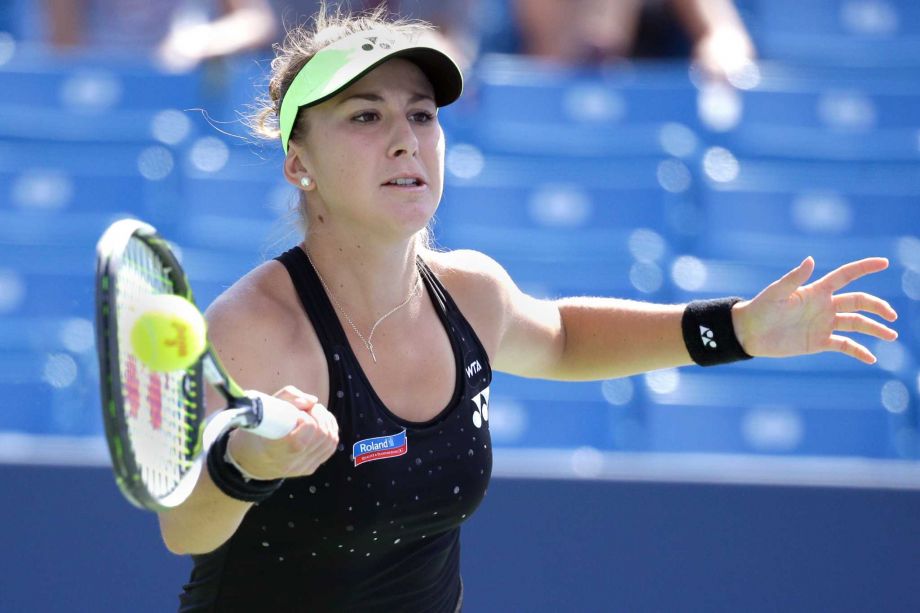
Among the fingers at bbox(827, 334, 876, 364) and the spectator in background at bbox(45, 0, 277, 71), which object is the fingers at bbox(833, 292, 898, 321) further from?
the spectator in background at bbox(45, 0, 277, 71)

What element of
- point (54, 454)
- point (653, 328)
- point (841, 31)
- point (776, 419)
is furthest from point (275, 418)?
point (841, 31)

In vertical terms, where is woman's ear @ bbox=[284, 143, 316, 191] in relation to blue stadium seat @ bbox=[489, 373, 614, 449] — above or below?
above

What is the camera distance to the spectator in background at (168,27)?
4.97 m

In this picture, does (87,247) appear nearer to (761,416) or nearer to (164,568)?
(164,568)

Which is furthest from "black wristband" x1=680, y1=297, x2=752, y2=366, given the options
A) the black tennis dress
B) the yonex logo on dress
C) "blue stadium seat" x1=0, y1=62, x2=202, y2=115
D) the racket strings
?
"blue stadium seat" x1=0, y1=62, x2=202, y2=115

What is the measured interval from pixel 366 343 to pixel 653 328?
72 cm

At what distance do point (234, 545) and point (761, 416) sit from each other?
245 centimetres

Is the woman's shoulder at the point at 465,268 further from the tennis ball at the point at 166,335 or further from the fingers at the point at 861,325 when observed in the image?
the tennis ball at the point at 166,335

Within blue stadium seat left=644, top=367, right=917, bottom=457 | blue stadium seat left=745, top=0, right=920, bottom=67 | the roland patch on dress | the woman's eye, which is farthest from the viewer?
blue stadium seat left=745, top=0, right=920, bottom=67

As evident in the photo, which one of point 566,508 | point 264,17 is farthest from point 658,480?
point 264,17

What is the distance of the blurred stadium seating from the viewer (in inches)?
168

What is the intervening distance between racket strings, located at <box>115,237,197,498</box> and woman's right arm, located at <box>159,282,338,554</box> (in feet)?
0.29

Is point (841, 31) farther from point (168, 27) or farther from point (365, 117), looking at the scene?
point (365, 117)

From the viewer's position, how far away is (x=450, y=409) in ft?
7.64
